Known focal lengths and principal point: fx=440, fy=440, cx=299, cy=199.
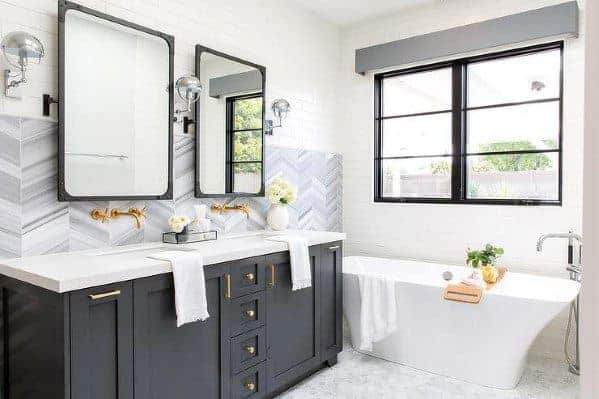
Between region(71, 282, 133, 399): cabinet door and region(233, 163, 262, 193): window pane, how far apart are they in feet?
4.67

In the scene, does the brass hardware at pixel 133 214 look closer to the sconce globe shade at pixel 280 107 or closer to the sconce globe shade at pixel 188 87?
the sconce globe shade at pixel 188 87

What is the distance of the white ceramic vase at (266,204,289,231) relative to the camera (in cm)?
339

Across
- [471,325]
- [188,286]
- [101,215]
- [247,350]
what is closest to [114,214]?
[101,215]

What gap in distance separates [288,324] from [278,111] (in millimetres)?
1632

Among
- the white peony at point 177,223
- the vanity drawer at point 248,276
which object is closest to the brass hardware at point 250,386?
the vanity drawer at point 248,276

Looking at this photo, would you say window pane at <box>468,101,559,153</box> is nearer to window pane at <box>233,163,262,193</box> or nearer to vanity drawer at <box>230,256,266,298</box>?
window pane at <box>233,163,262,193</box>

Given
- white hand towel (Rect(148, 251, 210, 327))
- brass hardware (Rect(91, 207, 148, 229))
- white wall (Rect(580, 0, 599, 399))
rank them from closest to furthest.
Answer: white wall (Rect(580, 0, 599, 399)) < white hand towel (Rect(148, 251, 210, 327)) < brass hardware (Rect(91, 207, 148, 229))

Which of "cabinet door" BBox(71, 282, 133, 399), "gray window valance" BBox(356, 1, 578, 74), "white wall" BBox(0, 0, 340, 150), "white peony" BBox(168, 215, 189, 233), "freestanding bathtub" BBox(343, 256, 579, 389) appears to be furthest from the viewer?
"gray window valance" BBox(356, 1, 578, 74)

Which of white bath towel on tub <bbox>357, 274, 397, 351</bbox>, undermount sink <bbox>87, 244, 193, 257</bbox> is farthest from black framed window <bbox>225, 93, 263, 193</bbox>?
white bath towel on tub <bbox>357, 274, 397, 351</bbox>

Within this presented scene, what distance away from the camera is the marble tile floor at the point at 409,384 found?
274 cm

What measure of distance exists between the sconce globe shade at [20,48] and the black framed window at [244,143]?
133 centimetres

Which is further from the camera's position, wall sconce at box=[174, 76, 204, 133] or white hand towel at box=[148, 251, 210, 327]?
wall sconce at box=[174, 76, 204, 133]

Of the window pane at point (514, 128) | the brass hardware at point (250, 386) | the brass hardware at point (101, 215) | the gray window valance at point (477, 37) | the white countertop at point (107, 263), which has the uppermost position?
the gray window valance at point (477, 37)

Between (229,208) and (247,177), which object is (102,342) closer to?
(229,208)
